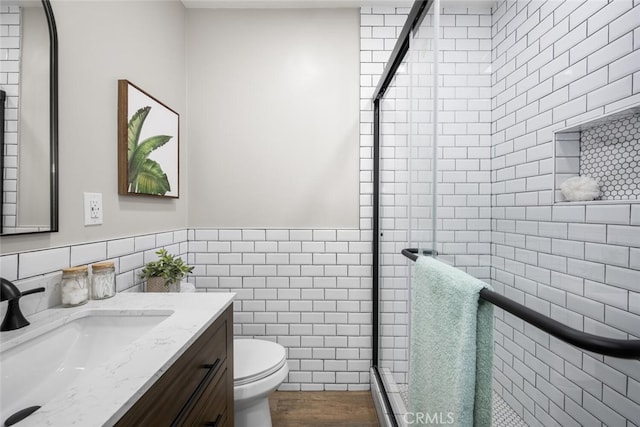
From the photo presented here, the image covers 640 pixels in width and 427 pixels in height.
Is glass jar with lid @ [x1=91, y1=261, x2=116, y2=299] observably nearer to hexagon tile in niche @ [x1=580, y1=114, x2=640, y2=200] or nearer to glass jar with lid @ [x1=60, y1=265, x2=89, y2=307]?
glass jar with lid @ [x1=60, y1=265, x2=89, y2=307]

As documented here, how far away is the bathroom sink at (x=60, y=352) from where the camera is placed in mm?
730

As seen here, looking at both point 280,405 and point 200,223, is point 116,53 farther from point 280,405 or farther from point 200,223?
point 280,405

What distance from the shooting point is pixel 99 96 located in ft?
4.25

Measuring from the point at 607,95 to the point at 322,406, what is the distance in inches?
81.7

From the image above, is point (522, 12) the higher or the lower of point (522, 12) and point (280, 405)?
the higher

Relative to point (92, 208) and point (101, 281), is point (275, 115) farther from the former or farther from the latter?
point (101, 281)

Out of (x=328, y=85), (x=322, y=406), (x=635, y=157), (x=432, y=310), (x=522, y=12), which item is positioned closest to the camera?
(x=635, y=157)

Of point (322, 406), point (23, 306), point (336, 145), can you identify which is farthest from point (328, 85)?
point (322, 406)

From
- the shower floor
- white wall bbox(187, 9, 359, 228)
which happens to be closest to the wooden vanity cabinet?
the shower floor

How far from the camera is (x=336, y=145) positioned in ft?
6.89

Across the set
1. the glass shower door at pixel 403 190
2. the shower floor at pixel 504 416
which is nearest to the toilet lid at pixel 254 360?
the glass shower door at pixel 403 190

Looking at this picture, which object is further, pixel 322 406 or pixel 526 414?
pixel 322 406

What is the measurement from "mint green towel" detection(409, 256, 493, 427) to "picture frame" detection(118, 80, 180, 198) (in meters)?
1.41

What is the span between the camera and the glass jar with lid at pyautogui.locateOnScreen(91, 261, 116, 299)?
1.13 metres
